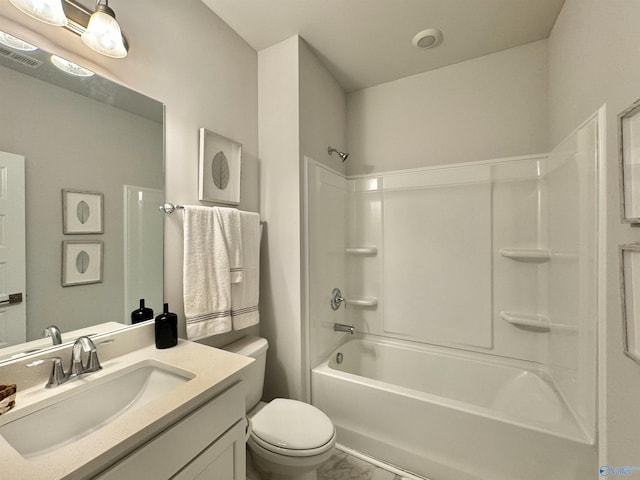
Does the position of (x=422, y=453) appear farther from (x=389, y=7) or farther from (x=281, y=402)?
(x=389, y=7)

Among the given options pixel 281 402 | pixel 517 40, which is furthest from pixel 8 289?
pixel 517 40

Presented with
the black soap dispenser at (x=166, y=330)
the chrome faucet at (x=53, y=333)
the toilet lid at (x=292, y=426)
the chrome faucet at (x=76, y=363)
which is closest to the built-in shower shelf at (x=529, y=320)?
the toilet lid at (x=292, y=426)

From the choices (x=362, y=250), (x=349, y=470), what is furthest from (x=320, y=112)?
(x=349, y=470)

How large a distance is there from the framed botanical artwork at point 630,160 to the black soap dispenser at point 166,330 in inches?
67.7

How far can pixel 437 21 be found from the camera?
5.08 feet

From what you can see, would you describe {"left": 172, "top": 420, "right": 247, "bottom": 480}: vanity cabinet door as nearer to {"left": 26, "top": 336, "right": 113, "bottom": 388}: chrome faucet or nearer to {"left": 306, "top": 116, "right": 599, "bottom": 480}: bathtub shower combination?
{"left": 26, "top": 336, "right": 113, "bottom": 388}: chrome faucet

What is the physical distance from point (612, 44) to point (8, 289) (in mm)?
2258

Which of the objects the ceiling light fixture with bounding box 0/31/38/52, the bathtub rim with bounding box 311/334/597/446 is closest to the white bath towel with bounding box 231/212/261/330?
the bathtub rim with bounding box 311/334/597/446

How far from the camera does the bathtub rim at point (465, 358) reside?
Answer: 1.17 metres

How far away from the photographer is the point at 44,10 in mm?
842

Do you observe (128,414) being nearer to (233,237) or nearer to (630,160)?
(233,237)

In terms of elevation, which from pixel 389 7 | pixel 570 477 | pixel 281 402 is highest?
pixel 389 7

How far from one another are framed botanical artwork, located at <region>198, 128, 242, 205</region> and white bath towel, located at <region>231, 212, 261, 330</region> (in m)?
0.16

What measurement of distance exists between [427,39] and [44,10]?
1866mm
